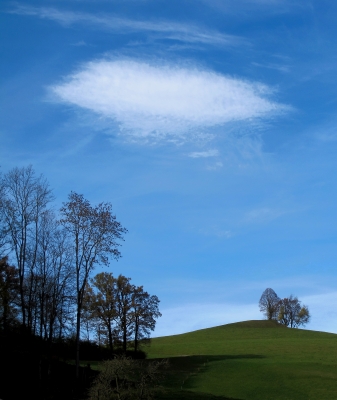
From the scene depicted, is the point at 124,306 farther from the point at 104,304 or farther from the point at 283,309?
the point at 283,309

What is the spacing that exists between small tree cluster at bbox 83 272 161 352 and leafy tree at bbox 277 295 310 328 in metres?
81.5

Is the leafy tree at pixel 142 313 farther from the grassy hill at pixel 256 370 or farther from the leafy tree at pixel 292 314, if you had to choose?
the leafy tree at pixel 292 314

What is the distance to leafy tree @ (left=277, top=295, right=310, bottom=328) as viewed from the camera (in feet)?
431

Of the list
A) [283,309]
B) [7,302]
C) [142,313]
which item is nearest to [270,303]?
[283,309]

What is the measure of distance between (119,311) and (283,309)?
278 feet

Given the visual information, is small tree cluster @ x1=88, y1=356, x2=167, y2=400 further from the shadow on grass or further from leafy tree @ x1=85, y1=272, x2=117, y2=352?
leafy tree @ x1=85, y1=272, x2=117, y2=352

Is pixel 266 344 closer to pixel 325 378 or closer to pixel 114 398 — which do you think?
pixel 325 378

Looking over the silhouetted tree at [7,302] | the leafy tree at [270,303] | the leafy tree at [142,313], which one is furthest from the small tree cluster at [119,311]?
the leafy tree at [270,303]

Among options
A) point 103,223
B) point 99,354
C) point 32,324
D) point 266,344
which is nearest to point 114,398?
point 32,324

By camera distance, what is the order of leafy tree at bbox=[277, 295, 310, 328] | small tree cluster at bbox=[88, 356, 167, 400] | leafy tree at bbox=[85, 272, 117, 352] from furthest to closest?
leafy tree at bbox=[277, 295, 310, 328] → leafy tree at bbox=[85, 272, 117, 352] → small tree cluster at bbox=[88, 356, 167, 400]

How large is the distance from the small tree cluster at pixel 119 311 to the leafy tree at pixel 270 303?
8067 centimetres

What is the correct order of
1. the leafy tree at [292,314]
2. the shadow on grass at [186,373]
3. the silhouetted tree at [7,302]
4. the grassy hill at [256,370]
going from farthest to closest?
the leafy tree at [292,314] → the grassy hill at [256,370] → the shadow on grass at [186,373] → the silhouetted tree at [7,302]

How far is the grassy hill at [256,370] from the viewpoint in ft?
133

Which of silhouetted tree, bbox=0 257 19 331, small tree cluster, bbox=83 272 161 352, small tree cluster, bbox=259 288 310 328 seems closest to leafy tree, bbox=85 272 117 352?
small tree cluster, bbox=83 272 161 352
